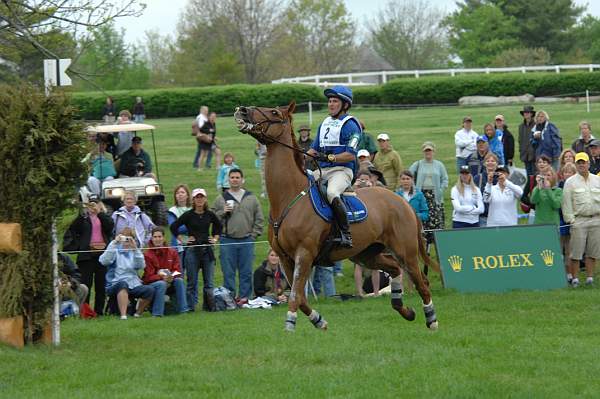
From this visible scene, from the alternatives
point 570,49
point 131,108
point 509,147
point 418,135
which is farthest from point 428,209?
point 570,49

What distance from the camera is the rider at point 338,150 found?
12789 millimetres

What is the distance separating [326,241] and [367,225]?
26.1 inches

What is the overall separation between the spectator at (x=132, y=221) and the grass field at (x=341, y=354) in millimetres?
1950

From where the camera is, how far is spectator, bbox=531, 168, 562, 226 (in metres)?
18.4

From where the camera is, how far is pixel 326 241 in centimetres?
1285

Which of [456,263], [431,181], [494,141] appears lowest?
[456,263]

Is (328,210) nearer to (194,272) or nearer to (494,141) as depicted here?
(194,272)

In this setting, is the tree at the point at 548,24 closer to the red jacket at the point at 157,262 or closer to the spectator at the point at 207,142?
the spectator at the point at 207,142

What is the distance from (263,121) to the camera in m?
12.7

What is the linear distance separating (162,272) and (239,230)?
1960 mm

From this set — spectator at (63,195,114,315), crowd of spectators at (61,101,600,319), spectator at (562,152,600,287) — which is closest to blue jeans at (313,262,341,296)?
crowd of spectators at (61,101,600,319)

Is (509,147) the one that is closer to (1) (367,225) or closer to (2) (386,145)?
(2) (386,145)

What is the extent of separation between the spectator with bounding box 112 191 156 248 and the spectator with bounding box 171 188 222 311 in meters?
0.49

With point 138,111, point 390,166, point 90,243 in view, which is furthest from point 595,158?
point 138,111
